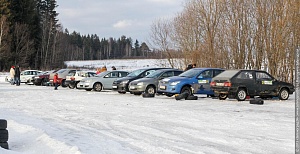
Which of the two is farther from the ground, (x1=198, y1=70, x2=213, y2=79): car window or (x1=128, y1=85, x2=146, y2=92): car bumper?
(x1=198, y1=70, x2=213, y2=79): car window

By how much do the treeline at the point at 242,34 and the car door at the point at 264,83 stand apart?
423 inches

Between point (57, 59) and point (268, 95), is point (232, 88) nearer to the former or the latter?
point (268, 95)

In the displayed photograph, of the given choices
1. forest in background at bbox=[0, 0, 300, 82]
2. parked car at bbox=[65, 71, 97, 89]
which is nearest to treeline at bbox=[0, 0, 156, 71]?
forest in background at bbox=[0, 0, 300, 82]

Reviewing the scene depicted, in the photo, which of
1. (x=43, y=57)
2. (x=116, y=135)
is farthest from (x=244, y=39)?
(x=43, y=57)

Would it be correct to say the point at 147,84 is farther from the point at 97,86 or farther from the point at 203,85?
the point at 97,86

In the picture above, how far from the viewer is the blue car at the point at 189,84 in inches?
780

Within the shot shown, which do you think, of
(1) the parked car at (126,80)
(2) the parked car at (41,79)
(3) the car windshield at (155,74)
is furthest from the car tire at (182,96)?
(2) the parked car at (41,79)

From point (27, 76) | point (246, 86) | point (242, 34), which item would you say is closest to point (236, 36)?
point (242, 34)

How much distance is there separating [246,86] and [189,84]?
8.64 ft

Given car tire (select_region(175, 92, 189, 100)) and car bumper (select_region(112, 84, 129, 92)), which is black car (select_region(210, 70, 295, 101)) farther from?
car bumper (select_region(112, 84, 129, 92))

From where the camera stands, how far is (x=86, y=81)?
26.8 meters

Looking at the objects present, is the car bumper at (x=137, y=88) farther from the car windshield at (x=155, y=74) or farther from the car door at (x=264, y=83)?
the car door at (x=264, y=83)

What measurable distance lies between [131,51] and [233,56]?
484 ft

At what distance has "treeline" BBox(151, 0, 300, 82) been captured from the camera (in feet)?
97.3
